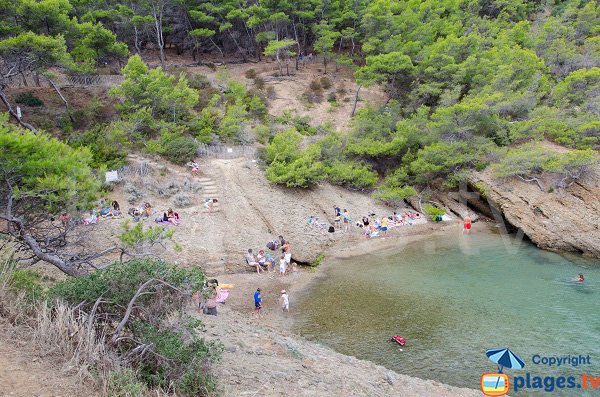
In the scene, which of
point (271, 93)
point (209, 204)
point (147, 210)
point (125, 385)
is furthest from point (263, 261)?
point (271, 93)

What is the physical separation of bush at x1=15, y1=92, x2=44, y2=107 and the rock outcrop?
2724 centimetres

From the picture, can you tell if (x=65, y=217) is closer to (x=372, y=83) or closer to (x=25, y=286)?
(x=25, y=286)

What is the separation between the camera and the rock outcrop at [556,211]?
64.7ft

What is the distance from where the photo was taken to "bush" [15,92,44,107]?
2248cm

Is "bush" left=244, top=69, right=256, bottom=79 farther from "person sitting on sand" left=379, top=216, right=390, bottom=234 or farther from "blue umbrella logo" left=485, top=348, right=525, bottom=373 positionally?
"blue umbrella logo" left=485, top=348, right=525, bottom=373

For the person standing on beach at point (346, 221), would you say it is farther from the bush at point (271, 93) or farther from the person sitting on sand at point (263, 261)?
the bush at point (271, 93)

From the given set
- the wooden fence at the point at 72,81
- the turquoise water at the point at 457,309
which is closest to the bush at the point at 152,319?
the turquoise water at the point at 457,309

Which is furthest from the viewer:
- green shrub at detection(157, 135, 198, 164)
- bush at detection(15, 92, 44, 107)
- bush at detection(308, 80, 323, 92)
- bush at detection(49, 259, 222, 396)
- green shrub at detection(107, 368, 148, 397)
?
bush at detection(308, 80, 323, 92)

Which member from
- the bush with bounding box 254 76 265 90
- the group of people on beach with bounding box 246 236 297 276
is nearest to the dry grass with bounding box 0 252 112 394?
the group of people on beach with bounding box 246 236 297 276

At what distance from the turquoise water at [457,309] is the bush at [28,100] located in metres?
19.8

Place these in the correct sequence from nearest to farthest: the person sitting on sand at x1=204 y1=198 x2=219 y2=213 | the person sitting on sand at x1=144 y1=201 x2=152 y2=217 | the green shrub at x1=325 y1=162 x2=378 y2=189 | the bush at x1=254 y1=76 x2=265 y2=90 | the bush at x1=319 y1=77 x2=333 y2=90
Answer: the person sitting on sand at x1=144 y1=201 x2=152 y2=217, the person sitting on sand at x1=204 y1=198 x2=219 y2=213, the green shrub at x1=325 y1=162 x2=378 y2=189, the bush at x1=254 y1=76 x2=265 y2=90, the bush at x1=319 y1=77 x2=333 y2=90

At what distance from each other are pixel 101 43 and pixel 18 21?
17.5ft

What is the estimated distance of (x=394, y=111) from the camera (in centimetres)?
2845

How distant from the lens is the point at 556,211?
2064 centimetres
